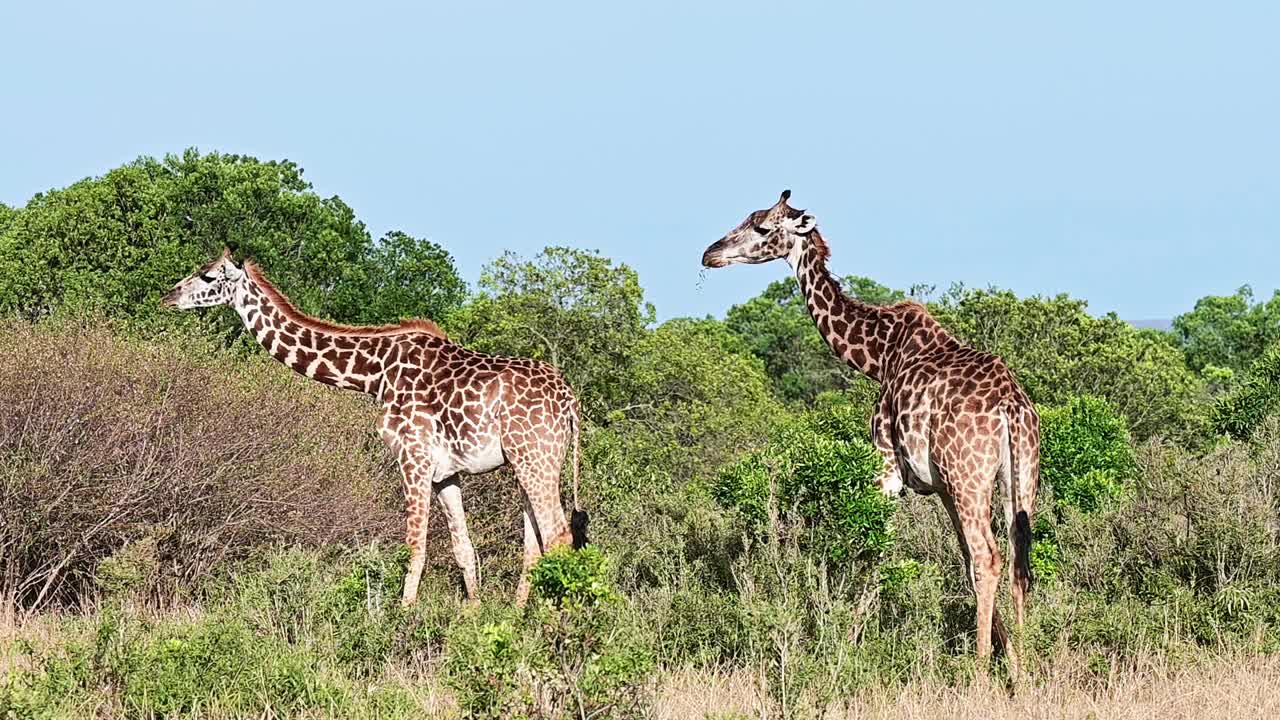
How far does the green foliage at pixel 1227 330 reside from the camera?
1690 inches

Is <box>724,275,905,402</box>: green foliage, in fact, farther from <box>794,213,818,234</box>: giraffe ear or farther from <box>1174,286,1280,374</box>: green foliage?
<box>794,213,818,234</box>: giraffe ear

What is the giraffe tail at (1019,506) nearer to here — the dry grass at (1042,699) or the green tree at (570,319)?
the dry grass at (1042,699)

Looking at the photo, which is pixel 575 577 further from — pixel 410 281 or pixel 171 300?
pixel 410 281

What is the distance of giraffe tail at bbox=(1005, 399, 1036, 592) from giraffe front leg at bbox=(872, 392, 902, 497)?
867 mm

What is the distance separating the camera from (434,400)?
10.7 meters

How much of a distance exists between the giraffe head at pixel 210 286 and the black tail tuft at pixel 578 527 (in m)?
2.90

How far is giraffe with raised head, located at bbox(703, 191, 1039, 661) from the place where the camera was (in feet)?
29.9

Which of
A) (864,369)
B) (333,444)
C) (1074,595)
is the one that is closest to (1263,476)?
(1074,595)

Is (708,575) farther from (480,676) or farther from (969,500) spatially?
(480,676)

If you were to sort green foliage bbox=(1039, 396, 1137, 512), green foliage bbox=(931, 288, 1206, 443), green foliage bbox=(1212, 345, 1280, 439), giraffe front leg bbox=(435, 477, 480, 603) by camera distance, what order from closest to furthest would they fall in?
1. giraffe front leg bbox=(435, 477, 480, 603)
2. green foliage bbox=(1039, 396, 1137, 512)
3. green foliage bbox=(1212, 345, 1280, 439)
4. green foliage bbox=(931, 288, 1206, 443)

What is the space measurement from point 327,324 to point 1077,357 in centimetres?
1738

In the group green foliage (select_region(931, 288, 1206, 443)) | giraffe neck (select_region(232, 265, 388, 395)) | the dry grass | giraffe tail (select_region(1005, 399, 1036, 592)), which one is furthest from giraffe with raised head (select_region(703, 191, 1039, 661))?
green foliage (select_region(931, 288, 1206, 443))

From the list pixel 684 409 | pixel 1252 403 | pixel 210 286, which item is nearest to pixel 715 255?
pixel 210 286

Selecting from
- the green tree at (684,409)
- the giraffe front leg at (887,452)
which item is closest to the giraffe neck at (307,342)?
the giraffe front leg at (887,452)
